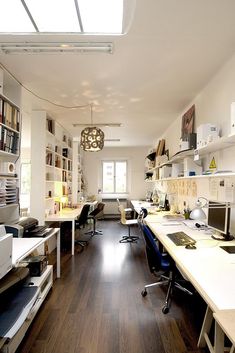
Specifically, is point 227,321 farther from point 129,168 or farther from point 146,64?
point 129,168

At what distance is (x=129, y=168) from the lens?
8.91m

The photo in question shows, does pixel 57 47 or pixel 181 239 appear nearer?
pixel 57 47

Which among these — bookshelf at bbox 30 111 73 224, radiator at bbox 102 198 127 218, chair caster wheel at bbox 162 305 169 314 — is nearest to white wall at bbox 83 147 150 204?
radiator at bbox 102 198 127 218

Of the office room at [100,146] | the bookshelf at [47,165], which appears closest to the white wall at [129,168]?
the bookshelf at [47,165]

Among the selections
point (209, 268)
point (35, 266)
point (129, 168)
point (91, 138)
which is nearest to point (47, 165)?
point (91, 138)

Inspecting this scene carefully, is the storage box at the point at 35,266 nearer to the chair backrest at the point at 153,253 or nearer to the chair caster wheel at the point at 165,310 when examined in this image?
the chair backrest at the point at 153,253

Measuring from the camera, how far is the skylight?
1.83 meters

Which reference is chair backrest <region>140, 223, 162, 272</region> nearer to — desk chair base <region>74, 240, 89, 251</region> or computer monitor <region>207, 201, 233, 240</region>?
computer monitor <region>207, 201, 233, 240</region>

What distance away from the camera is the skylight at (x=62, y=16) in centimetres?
183

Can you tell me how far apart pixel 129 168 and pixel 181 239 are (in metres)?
6.58

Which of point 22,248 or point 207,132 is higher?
point 207,132

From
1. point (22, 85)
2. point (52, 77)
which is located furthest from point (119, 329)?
point (22, 85)

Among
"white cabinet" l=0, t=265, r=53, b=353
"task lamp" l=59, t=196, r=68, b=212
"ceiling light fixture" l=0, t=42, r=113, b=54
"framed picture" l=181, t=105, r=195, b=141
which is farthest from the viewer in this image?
"task lamp" l=59, t=196, r=68, b=212

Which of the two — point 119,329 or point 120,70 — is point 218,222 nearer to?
point 119,329
